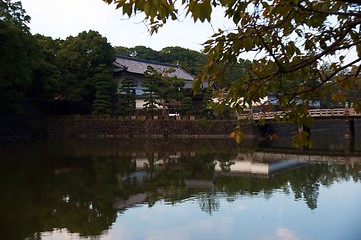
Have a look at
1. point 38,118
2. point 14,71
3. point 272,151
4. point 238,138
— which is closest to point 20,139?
point 38,118

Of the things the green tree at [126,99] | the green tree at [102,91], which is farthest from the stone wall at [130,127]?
the green tree at [126,99]

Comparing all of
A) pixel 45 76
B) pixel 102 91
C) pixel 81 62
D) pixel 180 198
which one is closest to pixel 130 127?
pixel 102 91

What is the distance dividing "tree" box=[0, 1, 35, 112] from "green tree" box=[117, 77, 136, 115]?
25.4 feet

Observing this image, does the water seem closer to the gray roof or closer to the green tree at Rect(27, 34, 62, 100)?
the green tree at Rect(27, 34, 62, 100)

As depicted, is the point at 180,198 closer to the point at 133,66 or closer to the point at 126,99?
the point at 126,99

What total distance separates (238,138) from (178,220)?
5335mm

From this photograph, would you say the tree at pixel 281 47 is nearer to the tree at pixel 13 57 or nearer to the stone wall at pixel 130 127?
the tree at pixel 13 57

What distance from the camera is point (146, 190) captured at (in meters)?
10.9

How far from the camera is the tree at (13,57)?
80.2 ft

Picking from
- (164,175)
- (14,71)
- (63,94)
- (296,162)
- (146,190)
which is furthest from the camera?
(63,94)

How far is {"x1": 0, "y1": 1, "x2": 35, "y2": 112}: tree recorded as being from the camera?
2445cm

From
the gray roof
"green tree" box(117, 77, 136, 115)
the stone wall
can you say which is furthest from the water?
the gray roof

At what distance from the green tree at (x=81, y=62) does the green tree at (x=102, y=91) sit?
0.63 metres

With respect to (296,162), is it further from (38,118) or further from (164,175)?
(38,118)
